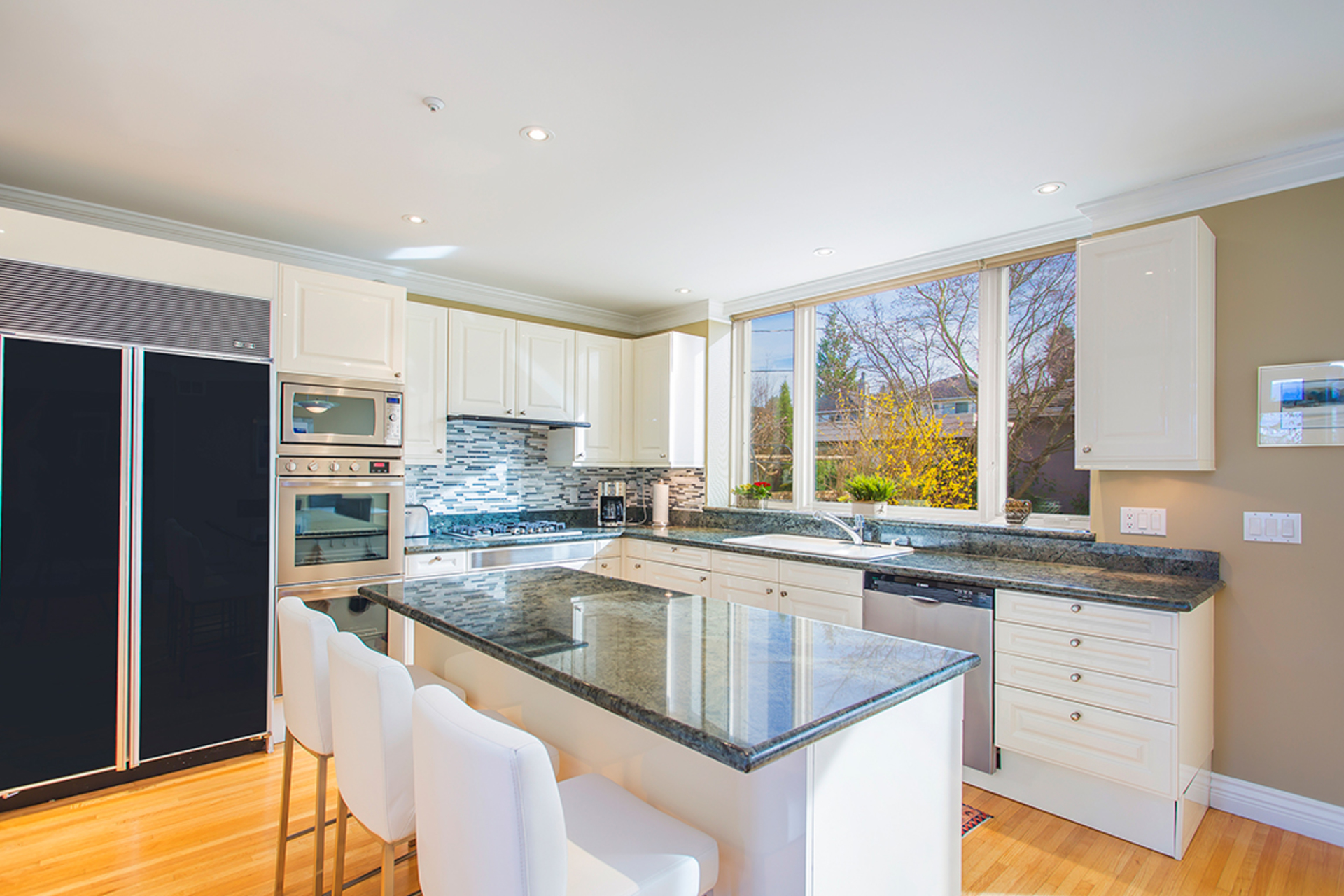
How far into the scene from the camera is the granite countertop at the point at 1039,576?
7.45 feet

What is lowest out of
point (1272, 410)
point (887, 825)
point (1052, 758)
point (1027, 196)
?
point (1052, 758)

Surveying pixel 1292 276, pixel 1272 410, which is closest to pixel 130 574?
pixel 1272 410

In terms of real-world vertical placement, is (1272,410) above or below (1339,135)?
below

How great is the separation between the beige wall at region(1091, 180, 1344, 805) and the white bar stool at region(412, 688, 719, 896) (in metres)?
2.44

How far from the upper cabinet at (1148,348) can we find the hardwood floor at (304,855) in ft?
4.36

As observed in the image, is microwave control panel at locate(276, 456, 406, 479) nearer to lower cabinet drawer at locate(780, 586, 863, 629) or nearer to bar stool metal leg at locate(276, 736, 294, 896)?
bar stool metal leg at locate(276, 736, 294, 896)

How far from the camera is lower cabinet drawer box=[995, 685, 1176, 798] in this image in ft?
7.21

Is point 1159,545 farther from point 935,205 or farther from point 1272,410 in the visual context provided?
point 935,205

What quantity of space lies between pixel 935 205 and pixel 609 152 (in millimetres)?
1441

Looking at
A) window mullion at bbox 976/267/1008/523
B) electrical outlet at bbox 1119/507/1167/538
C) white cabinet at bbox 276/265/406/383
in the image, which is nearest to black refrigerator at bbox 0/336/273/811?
white cabinet at bbox 276/265/406/383

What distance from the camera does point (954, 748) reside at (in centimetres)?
150

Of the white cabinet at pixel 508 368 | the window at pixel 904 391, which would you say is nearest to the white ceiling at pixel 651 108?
the window at pixel 904 391

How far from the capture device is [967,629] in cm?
263

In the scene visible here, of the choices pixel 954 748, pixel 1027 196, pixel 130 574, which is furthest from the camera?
pixel 1027 196
